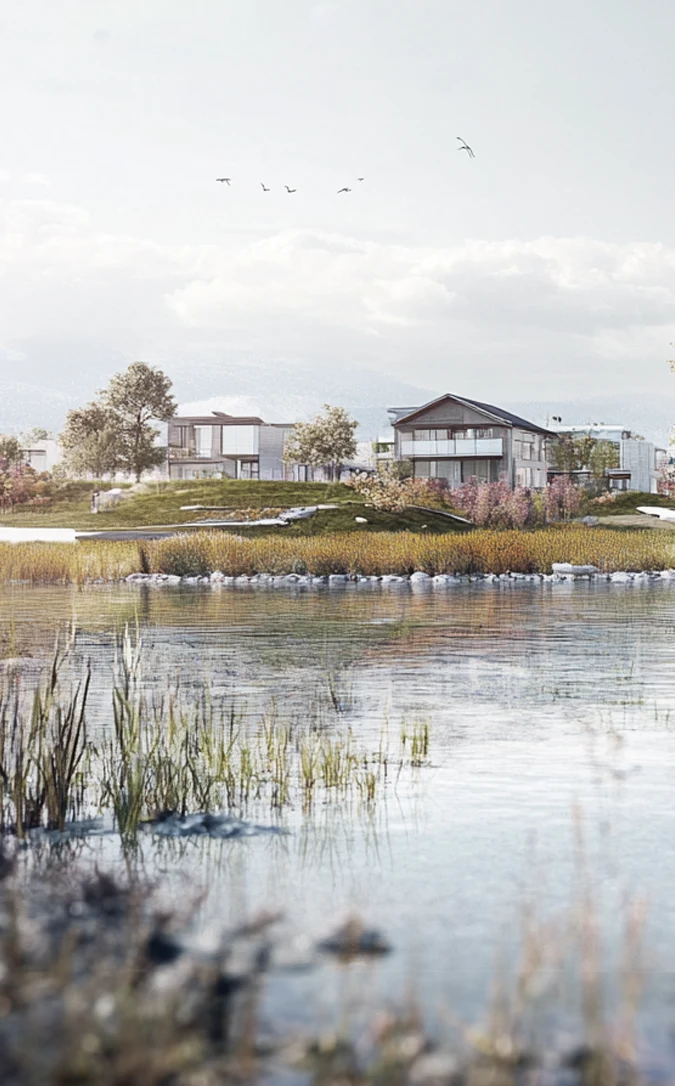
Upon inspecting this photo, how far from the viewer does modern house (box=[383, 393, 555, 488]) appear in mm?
51812

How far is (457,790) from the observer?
261 inches

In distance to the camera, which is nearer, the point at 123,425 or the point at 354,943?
the point at 354,943

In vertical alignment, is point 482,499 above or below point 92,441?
below

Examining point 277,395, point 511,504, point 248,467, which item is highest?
point 277,395

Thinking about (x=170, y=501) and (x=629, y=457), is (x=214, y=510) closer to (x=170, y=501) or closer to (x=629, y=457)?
(x=170, y=501)

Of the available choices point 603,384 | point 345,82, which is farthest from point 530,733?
point 603,384

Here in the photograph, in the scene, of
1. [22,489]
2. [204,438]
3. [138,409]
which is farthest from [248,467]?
[22,489]

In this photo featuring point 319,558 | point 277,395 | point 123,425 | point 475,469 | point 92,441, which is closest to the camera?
point 319,558

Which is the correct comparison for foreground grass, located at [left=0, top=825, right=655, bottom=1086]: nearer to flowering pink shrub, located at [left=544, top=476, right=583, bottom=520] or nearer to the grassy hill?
the grassy hill

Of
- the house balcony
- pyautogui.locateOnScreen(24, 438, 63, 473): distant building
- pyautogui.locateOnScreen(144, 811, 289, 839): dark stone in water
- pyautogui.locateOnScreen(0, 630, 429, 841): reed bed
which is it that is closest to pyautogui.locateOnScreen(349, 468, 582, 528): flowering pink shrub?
the house balcony

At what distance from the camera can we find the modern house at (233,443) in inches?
2461

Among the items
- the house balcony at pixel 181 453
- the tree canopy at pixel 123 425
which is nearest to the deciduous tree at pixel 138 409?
the tree canopy at pixel 123 425

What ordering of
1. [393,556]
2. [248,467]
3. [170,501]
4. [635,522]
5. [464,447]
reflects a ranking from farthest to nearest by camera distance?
[248,467] → [464,447] → [635,522] → [170,501] → [393,556]

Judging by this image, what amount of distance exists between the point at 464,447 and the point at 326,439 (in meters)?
8.78
